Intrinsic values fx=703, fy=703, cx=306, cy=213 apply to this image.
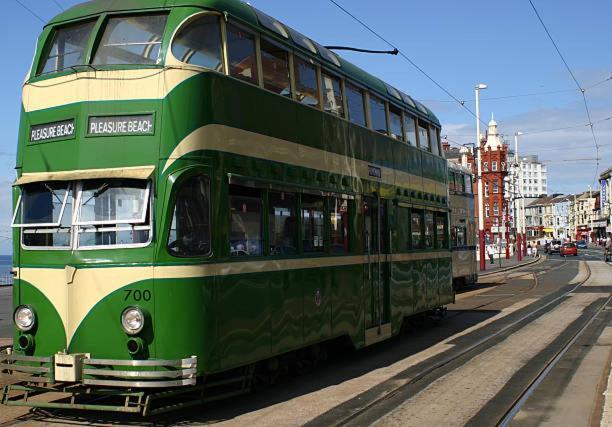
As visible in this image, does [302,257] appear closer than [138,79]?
No

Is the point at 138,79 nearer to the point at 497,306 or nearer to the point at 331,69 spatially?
the point at 331,69

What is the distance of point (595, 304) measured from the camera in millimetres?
20500

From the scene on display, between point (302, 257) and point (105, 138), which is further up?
point (105, 138)

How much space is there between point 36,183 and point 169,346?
2.27 metres

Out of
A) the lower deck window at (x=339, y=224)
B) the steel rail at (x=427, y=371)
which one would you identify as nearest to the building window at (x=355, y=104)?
the lower deck window at (x=339, y=224)

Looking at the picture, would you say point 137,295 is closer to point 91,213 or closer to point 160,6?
point 91,213

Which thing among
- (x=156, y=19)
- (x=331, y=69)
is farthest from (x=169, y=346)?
(x=331, y=69)

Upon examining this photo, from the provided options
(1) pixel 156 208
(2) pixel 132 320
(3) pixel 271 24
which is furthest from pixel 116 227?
(3) pixel 271 24

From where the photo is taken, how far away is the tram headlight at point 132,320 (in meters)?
6.66

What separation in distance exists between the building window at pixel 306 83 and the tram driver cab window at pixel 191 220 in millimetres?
2647

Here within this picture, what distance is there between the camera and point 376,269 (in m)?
11.3

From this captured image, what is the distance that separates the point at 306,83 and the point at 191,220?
321 centimetres

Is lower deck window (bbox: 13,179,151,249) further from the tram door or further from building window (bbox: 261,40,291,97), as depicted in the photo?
the tram door

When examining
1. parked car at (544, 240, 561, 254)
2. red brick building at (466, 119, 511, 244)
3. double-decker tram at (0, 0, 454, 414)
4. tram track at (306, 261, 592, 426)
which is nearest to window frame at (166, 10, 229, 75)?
double-decker tram at (0, 0, 454, 414)
